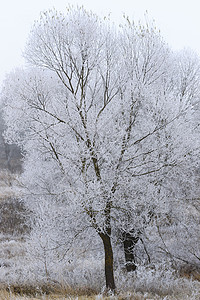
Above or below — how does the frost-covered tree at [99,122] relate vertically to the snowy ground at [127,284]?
above

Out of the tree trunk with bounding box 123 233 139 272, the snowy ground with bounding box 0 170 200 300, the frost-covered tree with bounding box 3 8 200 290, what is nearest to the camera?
the snowy ground with bounding box 0 170 200 300

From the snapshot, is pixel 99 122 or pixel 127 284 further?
pixel 127 284

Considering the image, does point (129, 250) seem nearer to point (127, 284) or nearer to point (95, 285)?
point (127, 284)

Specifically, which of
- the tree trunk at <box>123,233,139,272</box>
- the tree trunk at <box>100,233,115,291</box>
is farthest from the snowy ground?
the tree trunk at <box>123,233,139,272</box>

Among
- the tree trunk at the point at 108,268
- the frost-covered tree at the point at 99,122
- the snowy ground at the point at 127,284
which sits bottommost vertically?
the snowy ground at the point at 127,284

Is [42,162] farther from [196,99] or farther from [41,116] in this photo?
[196,99]

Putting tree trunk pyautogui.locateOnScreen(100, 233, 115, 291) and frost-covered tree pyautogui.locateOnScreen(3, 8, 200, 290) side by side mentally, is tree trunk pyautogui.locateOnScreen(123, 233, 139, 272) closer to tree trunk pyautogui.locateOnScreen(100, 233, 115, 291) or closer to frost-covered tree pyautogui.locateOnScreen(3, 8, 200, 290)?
frost-covered tree pyautogui.locateOnScreen(3, 8, 200, 290)

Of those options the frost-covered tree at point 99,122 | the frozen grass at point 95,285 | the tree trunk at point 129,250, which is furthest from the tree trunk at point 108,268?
the tree trunk at point 129,250

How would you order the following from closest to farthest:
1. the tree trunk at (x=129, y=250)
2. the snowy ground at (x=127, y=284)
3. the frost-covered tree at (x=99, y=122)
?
1. the snowy ground at (x=127, y=284)
2. the frost-covered tree at (x=99, y=122)
3. the tree trunk at (x=129, y=250)

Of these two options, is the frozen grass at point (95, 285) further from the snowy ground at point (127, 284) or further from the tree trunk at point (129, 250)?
the tree trunk at point (129, 250)

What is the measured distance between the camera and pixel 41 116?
5.82 metres

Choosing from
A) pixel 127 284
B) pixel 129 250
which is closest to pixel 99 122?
pixel 127 284

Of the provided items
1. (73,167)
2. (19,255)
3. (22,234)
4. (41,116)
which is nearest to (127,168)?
(73,167)

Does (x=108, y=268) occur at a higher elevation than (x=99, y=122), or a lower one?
lower
